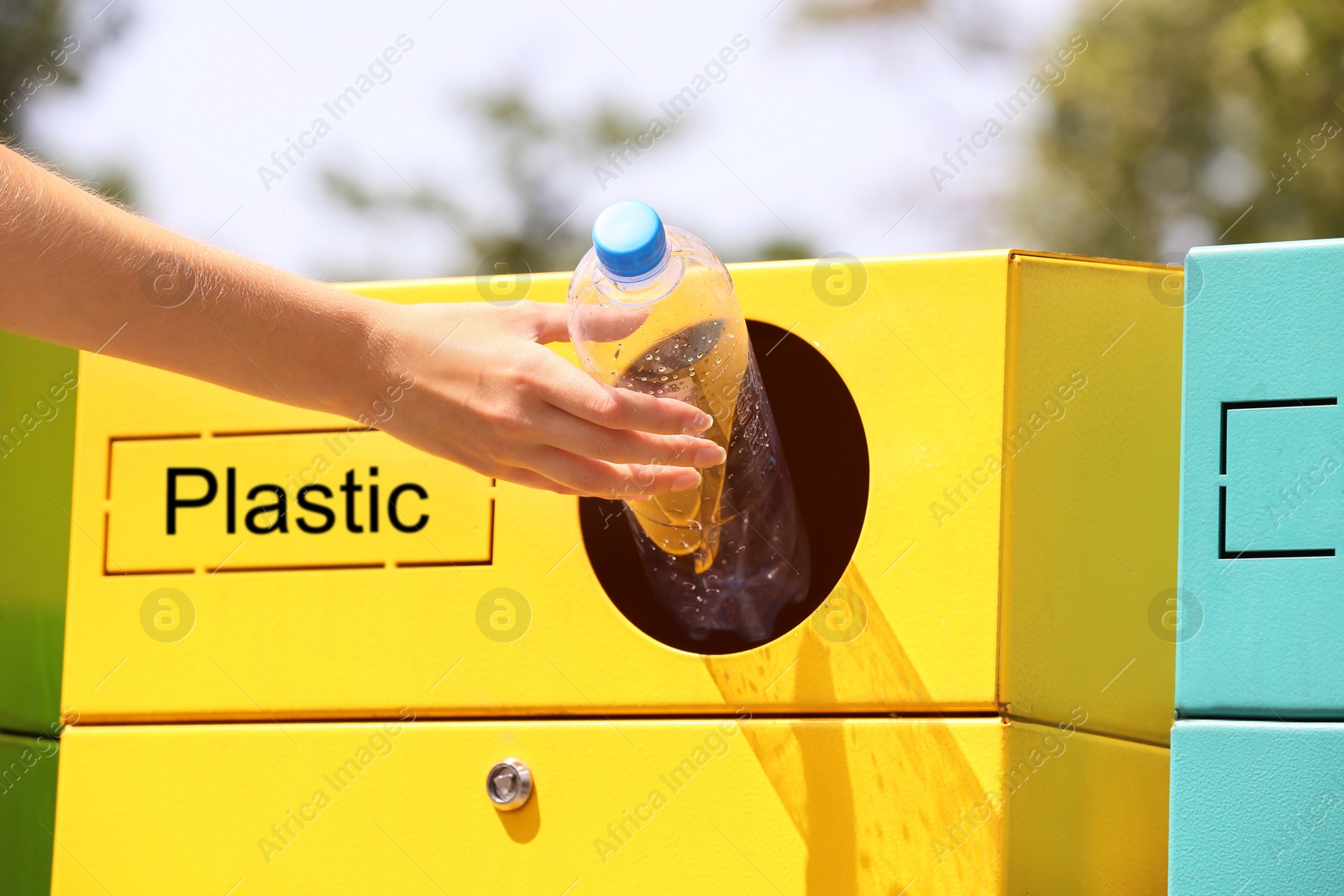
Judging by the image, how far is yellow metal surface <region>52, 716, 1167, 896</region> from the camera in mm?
1331

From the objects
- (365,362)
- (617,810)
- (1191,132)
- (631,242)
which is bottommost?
(617,810)

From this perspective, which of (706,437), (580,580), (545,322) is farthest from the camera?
(706,437)

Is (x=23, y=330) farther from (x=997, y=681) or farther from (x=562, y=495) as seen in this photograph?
(x=997, y=681)

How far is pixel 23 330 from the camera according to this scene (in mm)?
1216

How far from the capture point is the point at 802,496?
1.66 meters

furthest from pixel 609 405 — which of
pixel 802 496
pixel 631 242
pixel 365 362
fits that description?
pixel 802 496

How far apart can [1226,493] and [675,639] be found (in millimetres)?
696

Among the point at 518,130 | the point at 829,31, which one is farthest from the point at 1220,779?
the point at 518,130

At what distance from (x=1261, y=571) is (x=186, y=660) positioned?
1.25 meters

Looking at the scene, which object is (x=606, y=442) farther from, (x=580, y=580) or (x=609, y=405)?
(x=580, y=580)

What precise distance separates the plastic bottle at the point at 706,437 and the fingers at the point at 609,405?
7.8 inches

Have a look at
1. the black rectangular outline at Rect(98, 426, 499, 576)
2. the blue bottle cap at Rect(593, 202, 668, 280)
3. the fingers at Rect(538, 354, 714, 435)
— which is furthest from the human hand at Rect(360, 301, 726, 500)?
the black rectangular outline at Rect(98, 426, 499, 576)

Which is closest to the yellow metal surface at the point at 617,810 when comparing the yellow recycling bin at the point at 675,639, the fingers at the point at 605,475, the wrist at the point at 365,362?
the yellow recycling bin at the point at 675,639

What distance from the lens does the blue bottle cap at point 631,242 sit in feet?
4.01
